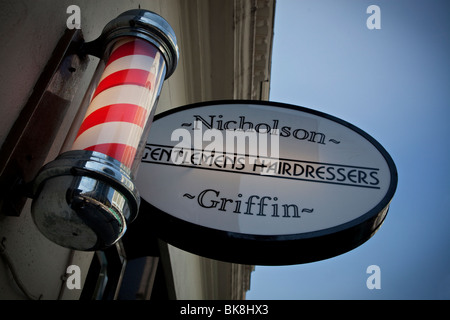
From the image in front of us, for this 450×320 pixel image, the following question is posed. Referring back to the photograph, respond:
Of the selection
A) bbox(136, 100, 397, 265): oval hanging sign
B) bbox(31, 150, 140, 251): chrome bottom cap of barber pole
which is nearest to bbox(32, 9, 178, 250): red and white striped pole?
bbox(31, 150, 140, 251): chrome bottom cap of barber pole

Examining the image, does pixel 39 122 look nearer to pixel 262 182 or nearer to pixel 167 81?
pixel 262 182

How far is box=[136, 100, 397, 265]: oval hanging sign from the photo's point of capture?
1670 mm

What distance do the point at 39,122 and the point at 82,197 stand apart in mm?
585

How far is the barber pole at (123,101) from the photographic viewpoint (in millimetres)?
1156

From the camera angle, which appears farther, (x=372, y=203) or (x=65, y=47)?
(x=372, y=203)

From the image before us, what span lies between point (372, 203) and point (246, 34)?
330 centimetres

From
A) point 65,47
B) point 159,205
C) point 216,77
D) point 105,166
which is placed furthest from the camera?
point 216,77

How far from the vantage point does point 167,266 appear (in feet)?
14.7

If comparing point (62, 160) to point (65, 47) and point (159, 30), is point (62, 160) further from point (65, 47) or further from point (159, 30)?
point (65, 47)

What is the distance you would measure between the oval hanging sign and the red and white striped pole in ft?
1.82

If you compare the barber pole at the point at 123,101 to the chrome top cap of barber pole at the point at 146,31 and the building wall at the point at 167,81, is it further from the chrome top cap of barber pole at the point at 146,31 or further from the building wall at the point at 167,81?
the building wall at the point at 167,81

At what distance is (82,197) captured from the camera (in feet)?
3.34

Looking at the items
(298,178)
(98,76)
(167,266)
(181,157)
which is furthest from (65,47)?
(167,266)

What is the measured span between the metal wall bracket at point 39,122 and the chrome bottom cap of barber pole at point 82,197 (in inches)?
8.0
